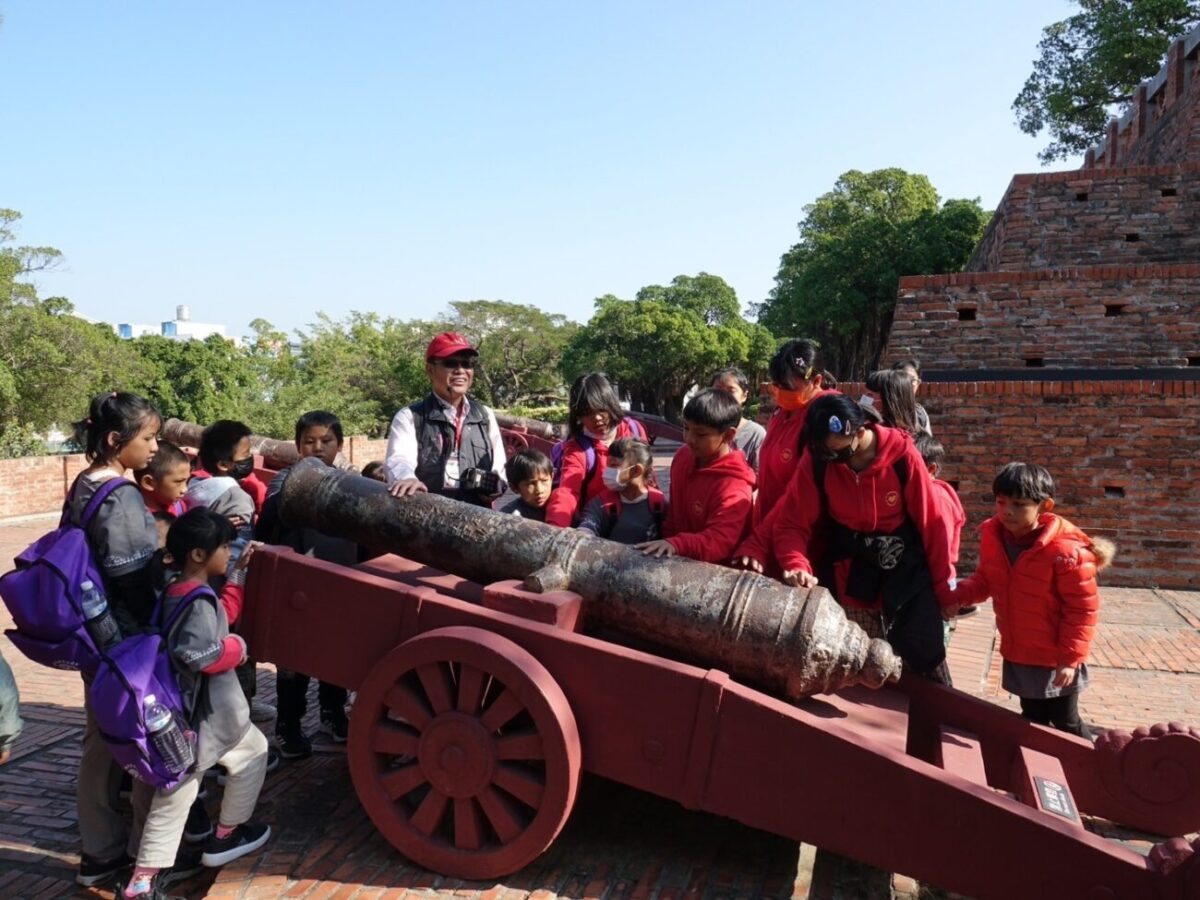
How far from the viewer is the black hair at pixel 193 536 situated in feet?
8.24

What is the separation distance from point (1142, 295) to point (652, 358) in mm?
26525

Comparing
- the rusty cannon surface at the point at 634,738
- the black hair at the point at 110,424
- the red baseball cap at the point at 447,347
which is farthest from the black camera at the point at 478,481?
the black hair at the point at 110,424

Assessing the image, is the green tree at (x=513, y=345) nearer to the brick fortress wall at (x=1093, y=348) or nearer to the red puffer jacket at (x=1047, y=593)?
the brick fortress wall at (x=1093, y=348)

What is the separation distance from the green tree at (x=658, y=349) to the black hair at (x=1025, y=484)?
31.4 metres

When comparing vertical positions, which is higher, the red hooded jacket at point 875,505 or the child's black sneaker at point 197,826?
the red hooded jacket at point 875,505

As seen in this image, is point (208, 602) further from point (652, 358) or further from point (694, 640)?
point (652, 358)

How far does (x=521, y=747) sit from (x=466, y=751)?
0.54ft

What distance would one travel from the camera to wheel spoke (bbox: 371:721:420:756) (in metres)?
2.62

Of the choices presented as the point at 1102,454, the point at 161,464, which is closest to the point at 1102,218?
the point at 1102,454

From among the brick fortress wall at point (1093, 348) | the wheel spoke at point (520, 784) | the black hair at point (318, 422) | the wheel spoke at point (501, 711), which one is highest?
the brick fortress wall at point (1093, 348)

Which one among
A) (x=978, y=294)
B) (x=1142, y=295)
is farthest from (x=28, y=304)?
(x=1142, y=295)

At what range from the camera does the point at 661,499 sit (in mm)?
3363

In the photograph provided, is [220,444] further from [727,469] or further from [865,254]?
[865,254]

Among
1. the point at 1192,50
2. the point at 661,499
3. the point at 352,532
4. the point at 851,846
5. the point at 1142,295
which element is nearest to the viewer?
the point at 851,846
